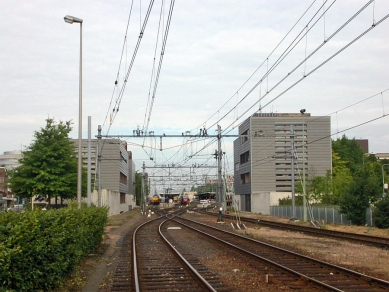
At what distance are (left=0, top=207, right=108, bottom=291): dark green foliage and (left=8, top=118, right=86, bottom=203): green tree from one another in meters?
27.0

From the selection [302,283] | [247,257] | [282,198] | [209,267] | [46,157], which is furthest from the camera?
[282,198]

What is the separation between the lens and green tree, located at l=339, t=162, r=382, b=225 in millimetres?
35312

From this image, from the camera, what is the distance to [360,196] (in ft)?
116

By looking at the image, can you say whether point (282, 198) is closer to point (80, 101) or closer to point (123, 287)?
point (80, 101)

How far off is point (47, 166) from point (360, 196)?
2376 centimetres

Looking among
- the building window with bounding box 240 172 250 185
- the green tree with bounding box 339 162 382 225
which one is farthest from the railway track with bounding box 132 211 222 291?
the building window with bounding box 240 172 250 185

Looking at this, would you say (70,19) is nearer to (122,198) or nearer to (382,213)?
(382,213)

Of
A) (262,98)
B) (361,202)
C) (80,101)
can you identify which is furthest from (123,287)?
(361,202)

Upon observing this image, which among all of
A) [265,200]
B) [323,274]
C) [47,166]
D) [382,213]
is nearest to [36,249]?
[323,274]

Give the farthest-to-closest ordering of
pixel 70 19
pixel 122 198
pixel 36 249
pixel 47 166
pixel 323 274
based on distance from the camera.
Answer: pixel 122 198 < pixel 47 166 < pixel 70 19 < pixel 323 274 < pixel 36 249

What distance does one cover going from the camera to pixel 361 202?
35375mm

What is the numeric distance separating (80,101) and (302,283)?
13.3 meters

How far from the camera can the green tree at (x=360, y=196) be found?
35.3m

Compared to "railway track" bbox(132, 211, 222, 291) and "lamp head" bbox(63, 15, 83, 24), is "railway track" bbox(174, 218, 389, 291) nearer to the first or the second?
"railway track" bbox(132, 211, 222, 291)
